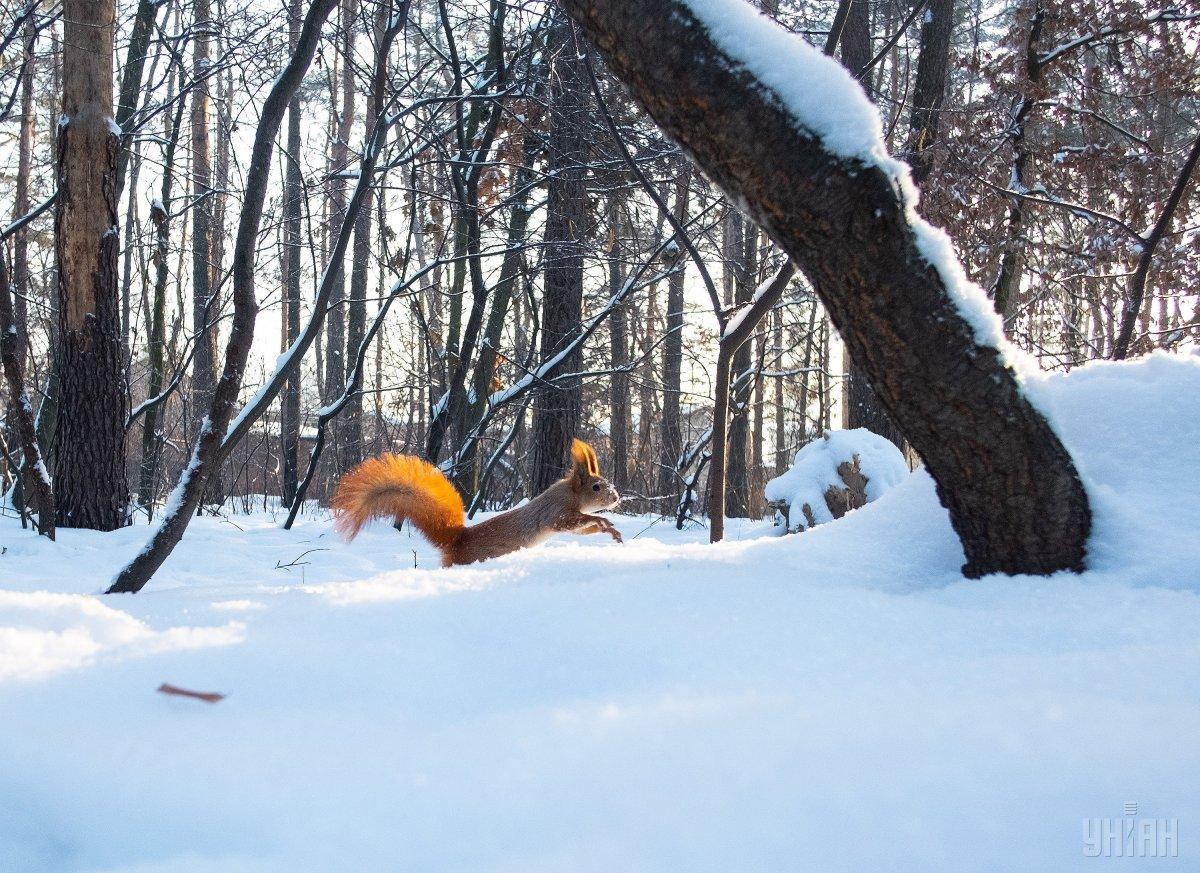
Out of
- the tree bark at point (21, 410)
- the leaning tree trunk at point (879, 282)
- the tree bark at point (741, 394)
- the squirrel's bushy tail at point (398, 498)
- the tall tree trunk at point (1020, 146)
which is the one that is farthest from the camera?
the tall tree trunk at point (1020, 146)

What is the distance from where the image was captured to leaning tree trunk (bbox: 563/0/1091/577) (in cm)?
187

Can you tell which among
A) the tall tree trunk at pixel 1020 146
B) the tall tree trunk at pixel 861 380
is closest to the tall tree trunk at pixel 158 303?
the tall tree trunk at pixel 861 380

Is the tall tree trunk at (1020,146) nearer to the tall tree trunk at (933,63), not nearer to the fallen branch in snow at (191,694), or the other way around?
the tall tree trunk at (933,63)

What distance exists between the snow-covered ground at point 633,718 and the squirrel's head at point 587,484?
125 inches

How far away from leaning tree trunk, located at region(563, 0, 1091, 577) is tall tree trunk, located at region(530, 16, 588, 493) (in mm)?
4365

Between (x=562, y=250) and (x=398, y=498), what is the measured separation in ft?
13.7

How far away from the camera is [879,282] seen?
1889 mm

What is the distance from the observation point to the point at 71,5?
575cm

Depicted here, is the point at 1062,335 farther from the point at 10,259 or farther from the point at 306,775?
the point at 10,259

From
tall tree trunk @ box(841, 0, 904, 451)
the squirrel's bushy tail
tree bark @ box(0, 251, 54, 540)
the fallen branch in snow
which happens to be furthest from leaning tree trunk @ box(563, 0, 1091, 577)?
tall tree trunk @ box(841, 0, 904, 451)
